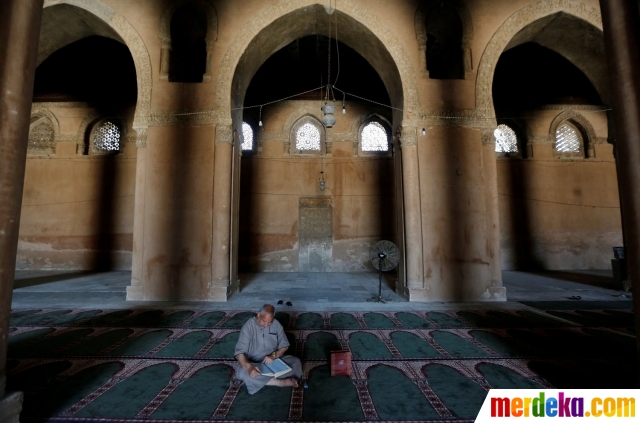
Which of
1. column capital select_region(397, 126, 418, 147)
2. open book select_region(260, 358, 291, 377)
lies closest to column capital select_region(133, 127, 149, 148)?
column capital select_region(397, 126, 418, 147)

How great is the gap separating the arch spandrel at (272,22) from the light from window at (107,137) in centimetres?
719

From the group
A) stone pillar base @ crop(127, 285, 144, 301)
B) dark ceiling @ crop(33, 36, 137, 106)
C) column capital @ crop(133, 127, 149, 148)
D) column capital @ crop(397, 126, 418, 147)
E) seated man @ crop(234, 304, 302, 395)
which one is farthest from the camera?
dark ceiling @ crop(33, 36, 137, 106)

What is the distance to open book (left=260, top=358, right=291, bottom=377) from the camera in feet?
8.94

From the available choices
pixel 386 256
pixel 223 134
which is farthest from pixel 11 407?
pixel 386 256

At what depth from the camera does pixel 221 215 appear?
6320 mm

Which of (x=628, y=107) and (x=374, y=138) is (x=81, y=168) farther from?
(x=628, y=107)

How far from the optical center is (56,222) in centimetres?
1075

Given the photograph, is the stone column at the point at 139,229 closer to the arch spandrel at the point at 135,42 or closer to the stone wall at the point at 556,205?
the arch spandrel at the point at 135,42

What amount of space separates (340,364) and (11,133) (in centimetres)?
315

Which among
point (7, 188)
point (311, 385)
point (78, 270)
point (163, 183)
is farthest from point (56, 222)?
point (311, 385)

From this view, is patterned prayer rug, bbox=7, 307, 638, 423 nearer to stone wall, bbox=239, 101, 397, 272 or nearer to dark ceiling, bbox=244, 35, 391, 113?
stone wall, bbox=239, 101, 397, 272

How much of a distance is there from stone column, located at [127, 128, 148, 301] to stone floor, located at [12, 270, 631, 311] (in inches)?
10.8

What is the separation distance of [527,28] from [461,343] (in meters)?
7.17

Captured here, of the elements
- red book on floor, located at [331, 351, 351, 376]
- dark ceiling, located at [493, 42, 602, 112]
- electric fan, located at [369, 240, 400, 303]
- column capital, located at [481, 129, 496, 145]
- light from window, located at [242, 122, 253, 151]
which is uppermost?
dark ceiling, located at [493, 42, 602, 112]
